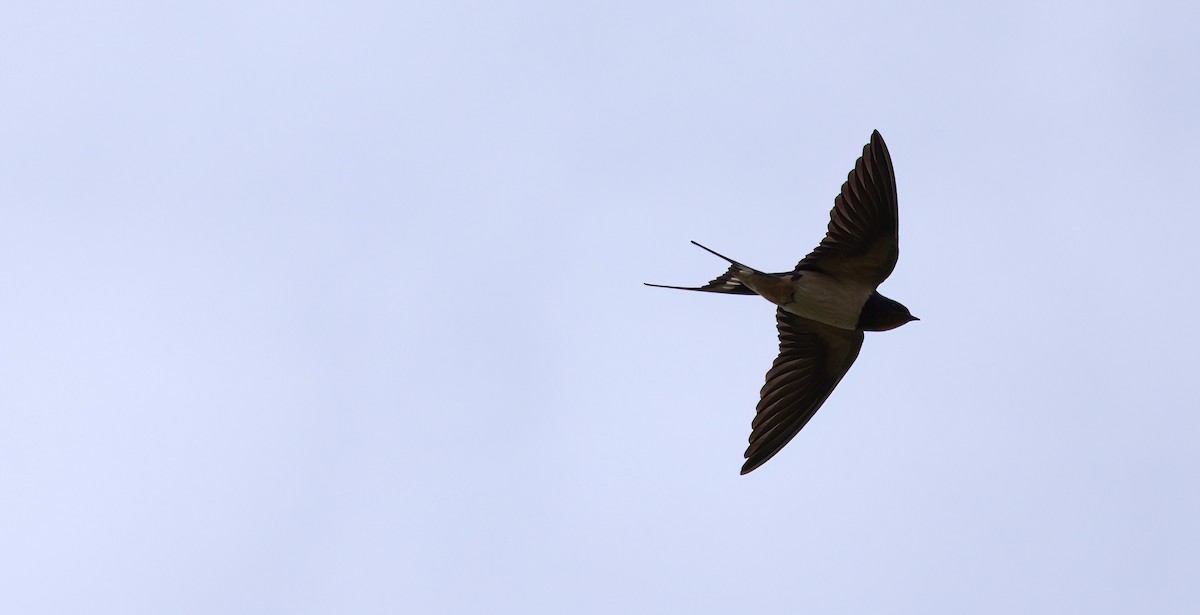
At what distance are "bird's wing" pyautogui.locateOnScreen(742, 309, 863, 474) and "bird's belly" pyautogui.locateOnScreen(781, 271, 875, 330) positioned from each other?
1.14ft

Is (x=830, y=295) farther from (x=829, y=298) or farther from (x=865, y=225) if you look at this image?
(x=865, y=225)

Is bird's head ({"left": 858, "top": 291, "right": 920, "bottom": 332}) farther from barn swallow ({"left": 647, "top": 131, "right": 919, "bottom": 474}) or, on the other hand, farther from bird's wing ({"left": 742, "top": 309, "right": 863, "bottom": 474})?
bird's wing ({"left": 742, "top": 309, "right": 863, "bottom": 474})

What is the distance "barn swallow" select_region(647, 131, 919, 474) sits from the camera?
6496mm

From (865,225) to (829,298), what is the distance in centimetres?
42

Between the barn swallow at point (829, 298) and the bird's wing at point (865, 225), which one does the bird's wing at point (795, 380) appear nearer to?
the barn swallow at point (829, 298)

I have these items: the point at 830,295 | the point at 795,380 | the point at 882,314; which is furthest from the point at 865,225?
the point at 795,380

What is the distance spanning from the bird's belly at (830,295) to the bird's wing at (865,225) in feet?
0.17

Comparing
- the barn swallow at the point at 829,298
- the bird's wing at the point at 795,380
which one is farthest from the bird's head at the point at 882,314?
the bird's wing at the point at 795,380

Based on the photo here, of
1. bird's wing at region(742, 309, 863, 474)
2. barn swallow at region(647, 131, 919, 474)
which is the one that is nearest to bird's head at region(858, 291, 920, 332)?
barn swallow at region(647, 131, 919, 474)

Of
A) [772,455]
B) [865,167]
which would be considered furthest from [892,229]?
[772,455]

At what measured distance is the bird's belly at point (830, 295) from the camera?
22.0ft

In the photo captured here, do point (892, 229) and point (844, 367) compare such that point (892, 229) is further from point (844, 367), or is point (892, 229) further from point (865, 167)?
point (844, 367)

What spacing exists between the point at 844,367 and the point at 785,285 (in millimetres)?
752

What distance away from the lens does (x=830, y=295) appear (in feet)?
22.1
